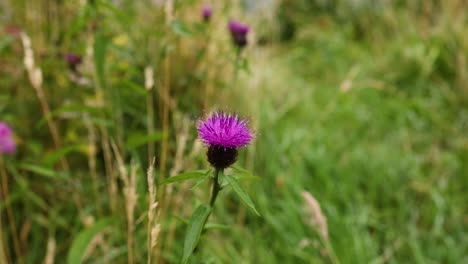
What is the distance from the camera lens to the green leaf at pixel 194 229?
30.9 inches

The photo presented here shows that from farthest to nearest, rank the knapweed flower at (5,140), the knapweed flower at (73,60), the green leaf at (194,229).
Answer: the knapweed flower at (73,60), the knapweed flower at (5,140), the green leaf at (194,229)

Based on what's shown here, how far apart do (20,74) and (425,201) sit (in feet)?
5.80

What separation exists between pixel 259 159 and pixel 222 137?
5.10 feet

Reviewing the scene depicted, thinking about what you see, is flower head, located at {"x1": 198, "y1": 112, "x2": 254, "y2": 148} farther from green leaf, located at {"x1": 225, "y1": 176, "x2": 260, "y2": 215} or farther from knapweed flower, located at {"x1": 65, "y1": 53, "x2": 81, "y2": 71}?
knapweed flower, located at {"x1": 65, "y1": 53, "x2": 81, "y2": 71}

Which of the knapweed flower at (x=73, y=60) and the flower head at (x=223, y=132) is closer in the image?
the flower head at (x=223, y=132)

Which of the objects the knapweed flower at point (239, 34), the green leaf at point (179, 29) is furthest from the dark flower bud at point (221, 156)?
the knapweed flower at point (239, 34)

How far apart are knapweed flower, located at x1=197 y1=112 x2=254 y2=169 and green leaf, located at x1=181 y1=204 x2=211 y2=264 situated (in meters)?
0.08

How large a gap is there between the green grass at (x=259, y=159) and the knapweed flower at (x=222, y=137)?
41 centimetres

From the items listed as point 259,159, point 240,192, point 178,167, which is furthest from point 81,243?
point 259,159

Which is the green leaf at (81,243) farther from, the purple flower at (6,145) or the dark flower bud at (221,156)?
the dark flower bud at (221,156)

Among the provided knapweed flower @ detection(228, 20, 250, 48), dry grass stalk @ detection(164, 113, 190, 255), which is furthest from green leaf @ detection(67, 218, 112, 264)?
knapweed flower @ detection(228, 20, 250, 48)

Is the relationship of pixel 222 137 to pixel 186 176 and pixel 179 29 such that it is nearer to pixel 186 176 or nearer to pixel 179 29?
pixel 186 176

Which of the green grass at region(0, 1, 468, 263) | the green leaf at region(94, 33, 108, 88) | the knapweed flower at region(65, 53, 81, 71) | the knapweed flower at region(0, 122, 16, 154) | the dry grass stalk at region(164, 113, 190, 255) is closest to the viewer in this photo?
the dry grass stalk at region(164, 113, 190, 255)

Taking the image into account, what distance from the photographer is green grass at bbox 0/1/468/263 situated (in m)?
1.74
